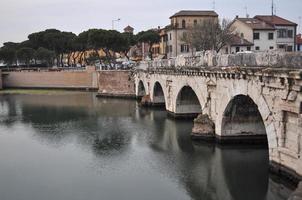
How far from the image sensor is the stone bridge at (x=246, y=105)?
648 inches

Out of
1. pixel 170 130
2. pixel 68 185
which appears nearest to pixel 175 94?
pixel 170 130

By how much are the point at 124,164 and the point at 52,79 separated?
5241 cm

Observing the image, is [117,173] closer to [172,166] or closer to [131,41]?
[172,166]

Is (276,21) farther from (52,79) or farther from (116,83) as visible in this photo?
(52,79)

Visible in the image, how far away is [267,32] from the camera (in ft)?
185

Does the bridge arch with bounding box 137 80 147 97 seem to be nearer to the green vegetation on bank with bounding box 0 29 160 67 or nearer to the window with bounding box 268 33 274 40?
the green vegetation on bank with bounding box 0 29 160 67

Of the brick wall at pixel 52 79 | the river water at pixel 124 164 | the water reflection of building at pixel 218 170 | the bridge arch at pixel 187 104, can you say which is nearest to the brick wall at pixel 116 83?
the brick wall at pixel 52 79

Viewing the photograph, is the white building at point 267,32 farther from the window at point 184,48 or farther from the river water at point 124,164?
the river water at point 124,164

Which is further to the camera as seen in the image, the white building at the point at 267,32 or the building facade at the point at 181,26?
the building facade at the point at 181,26

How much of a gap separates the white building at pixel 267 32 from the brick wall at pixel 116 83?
16579 millimetres

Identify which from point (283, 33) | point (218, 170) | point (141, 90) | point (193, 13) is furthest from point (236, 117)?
point (193, 13)

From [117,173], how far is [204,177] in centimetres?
442

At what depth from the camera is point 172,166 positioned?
21812 mm

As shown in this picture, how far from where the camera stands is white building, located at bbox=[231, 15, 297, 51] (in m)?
56.4
